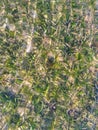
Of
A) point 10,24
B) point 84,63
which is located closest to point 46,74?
point 84,63

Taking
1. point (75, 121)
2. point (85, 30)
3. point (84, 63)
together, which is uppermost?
point (85, 30)

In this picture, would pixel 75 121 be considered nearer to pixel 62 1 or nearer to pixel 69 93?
pixel 69 93

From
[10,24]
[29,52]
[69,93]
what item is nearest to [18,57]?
[29,52]

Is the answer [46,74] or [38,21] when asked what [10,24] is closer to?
[38,21]

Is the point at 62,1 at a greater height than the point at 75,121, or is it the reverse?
the point at 62,1

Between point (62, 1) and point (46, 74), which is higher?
point (62, 1)

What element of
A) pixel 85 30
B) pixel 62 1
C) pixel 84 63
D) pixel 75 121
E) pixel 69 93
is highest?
pixel 62 1
